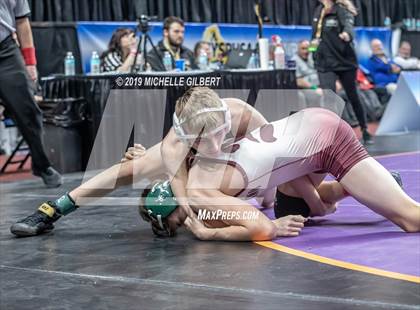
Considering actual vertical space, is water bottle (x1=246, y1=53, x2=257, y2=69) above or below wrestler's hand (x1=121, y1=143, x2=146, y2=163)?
below

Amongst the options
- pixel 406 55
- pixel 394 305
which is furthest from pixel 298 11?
pixel 394 305

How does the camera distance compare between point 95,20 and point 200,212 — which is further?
point 95,20

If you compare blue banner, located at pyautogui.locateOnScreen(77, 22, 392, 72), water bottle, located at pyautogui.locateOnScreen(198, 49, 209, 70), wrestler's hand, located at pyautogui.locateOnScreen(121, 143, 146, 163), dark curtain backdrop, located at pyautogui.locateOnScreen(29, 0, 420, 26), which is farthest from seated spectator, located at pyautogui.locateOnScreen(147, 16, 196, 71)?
wrestler's hand, located at pyautogui.locateOnScreen(121, 143, 146, 163)

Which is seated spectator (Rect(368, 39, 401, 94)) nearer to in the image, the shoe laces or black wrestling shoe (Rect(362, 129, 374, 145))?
black wrestling shoe (Rect(362, 129, 374, 145))

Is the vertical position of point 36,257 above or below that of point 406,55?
above

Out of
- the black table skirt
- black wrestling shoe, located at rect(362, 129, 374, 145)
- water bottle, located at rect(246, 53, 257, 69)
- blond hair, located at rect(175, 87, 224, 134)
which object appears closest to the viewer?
blond hair, located at rect(175, 87, 224, 134)

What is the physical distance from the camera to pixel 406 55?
12.2 meters

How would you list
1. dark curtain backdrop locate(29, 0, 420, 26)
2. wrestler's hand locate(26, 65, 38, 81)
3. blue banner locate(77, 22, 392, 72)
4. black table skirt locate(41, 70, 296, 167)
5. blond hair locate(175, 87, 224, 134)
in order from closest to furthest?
blond hair locate(175, 87, 224, 134), wrestler's hand locate(26, 65, 38, 81), black table skirt locate(41, 70, 296, 167), blue banner locate(77, 22, 392, 72), dark curtain backdrop locate(29, 0, 420, 26)

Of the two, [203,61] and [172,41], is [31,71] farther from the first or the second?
[203,61]

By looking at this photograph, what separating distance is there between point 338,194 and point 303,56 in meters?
6.32

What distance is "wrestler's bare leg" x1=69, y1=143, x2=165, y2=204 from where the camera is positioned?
12.2 ft

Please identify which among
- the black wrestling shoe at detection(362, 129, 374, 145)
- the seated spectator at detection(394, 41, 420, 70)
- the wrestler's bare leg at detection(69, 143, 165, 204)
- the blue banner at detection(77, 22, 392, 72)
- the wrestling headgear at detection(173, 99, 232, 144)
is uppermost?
the wrestling headgear at detection(173, 99, 232, 144)

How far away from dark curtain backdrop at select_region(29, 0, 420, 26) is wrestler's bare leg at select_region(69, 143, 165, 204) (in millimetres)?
5579

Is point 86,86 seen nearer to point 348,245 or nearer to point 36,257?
point 36,257
